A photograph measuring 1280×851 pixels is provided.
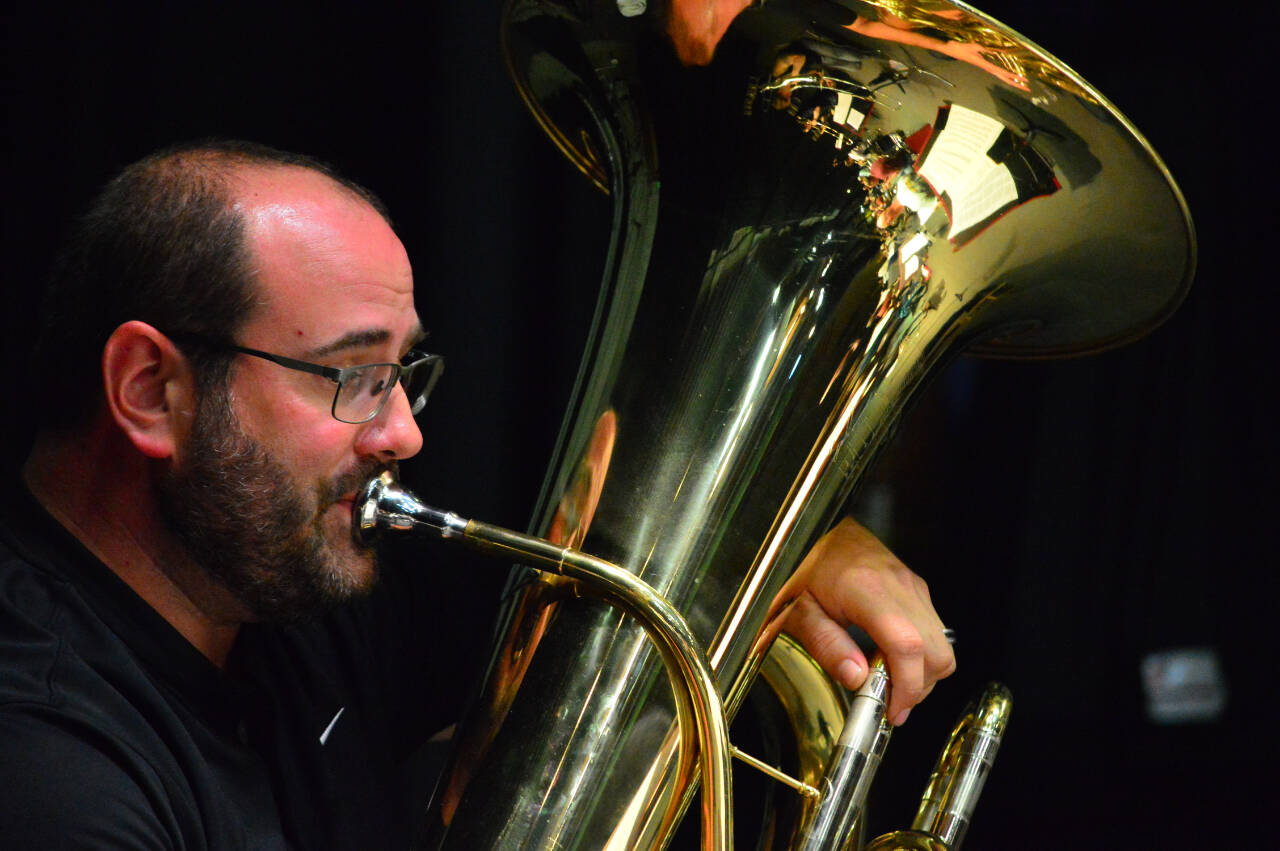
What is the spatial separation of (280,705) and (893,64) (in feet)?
2.39

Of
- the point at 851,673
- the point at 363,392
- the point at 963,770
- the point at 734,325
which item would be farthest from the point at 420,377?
the point at 963,770

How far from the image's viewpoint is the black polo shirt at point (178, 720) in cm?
75

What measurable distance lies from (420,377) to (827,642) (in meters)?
0.44

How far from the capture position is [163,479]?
Answer: 95cm

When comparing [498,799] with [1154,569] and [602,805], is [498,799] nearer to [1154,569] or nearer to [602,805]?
[602,805]

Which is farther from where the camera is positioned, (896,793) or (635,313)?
(896,793)

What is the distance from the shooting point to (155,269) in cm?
96

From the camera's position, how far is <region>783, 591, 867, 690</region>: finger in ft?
3.22

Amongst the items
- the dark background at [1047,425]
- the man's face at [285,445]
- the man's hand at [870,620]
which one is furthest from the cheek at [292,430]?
the dark background at [1047,425]

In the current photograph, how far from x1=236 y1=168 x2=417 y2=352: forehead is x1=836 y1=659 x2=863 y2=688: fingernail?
1.52 feet

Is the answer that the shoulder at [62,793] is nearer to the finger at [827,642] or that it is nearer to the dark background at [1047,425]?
the finger at [827,642]

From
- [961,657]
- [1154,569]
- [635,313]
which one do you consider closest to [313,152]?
[635,313]

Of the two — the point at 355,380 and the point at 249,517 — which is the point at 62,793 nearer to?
the point at 249,517

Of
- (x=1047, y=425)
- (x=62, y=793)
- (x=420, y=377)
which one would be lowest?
(x=62, y=793)
